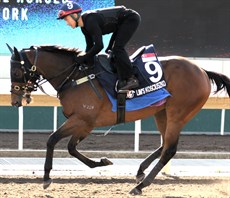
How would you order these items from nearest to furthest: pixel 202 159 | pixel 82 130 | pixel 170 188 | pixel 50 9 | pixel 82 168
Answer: pixel 82 130 < pixel 170 188 < pixel 82 168 < pixel 202 159 < pixel 50 9

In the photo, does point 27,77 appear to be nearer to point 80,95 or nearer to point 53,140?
point 80,95

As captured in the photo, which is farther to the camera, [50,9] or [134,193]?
[50,9]

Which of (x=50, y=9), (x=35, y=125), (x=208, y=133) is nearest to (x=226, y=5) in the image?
(x=208, y=133)

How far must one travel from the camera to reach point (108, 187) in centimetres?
687

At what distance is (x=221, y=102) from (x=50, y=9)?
3.57 meters

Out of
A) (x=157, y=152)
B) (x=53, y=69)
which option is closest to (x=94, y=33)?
(x=53, y=69)

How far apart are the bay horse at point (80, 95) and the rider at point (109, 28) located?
25 cm

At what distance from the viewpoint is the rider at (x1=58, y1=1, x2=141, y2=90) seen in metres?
6.09

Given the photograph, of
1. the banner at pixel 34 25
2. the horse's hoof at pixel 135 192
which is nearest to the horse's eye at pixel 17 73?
the horse's hoof at pixel 135 192

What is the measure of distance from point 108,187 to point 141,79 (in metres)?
1.37

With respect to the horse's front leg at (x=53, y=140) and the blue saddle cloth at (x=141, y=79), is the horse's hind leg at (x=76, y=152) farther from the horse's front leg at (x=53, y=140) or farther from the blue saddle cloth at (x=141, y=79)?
the blue saddle cloth at (x=141, y=79)

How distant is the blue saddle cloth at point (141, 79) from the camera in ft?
20.8

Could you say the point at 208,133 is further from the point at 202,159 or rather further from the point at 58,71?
the point at 58,71

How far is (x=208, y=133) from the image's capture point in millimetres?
11195
